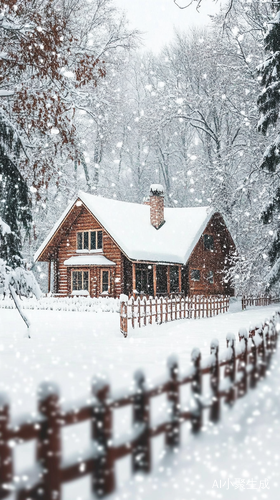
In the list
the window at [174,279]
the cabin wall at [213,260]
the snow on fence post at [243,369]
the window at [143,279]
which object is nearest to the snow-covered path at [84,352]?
the snow on fence post at [243,369]

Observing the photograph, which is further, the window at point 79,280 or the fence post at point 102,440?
the window at point 79,280

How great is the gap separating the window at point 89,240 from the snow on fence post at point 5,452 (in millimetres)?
28041

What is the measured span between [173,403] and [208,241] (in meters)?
30.2

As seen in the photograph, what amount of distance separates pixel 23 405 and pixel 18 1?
8307 millimetres

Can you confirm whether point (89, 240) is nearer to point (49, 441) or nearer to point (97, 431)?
point (97, 431)

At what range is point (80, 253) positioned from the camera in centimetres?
3136

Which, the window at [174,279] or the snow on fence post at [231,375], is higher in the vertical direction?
the window at [174,279]

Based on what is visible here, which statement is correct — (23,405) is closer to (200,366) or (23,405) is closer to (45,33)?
(200,366)

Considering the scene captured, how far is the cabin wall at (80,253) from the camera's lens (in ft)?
97.0

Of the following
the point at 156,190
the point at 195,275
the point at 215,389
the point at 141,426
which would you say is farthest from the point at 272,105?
the point at 195,275

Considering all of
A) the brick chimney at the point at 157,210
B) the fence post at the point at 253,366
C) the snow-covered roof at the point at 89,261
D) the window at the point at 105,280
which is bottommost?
the fence post at the point at 253,366

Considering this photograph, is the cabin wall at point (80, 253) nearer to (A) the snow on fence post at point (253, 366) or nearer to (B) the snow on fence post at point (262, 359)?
(B) the snow on fence post at point (262, 359)

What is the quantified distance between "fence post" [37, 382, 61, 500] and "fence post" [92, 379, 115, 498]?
1.26 ft

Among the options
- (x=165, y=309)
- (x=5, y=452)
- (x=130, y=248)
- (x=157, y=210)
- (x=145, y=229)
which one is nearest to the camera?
(x=5, y=452)
